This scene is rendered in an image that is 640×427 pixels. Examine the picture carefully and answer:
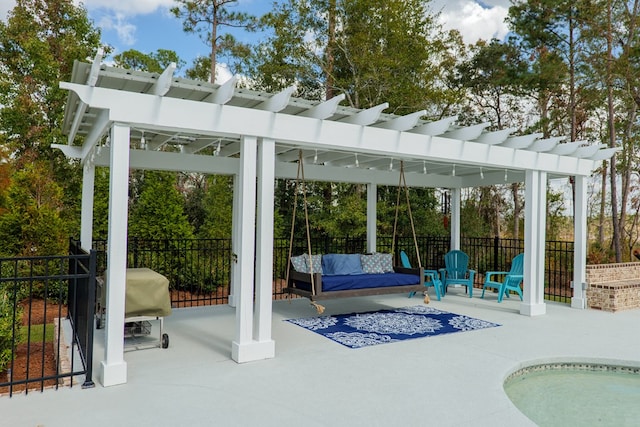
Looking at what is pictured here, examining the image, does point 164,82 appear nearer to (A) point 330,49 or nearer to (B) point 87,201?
(B) point 87,201

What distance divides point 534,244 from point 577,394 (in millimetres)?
3470

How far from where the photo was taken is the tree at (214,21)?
14633 millimetres

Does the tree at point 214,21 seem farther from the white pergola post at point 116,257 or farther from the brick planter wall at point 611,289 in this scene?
the brick planter wall at point 611,289

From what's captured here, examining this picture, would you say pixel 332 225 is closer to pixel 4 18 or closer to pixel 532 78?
pixel 532 78

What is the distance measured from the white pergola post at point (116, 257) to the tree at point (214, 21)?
37.7 ft

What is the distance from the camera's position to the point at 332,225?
1336 cm

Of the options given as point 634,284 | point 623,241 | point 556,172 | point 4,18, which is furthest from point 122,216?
point 623,241

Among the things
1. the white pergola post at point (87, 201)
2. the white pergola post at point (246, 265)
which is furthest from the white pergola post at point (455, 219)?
the white pergola post at point (87, 201)

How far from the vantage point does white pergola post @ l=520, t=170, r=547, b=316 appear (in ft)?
24.1

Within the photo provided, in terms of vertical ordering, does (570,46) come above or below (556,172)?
above

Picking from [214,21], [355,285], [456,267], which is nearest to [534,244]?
[456,267]

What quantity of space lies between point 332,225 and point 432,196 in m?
3.84

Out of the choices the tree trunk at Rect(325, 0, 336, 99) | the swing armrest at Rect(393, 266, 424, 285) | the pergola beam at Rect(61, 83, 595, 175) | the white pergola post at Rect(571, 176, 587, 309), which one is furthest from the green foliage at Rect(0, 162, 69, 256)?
the white pergola post at Rect(571, 176, 587, 309)

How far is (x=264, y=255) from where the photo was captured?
4.84 m
